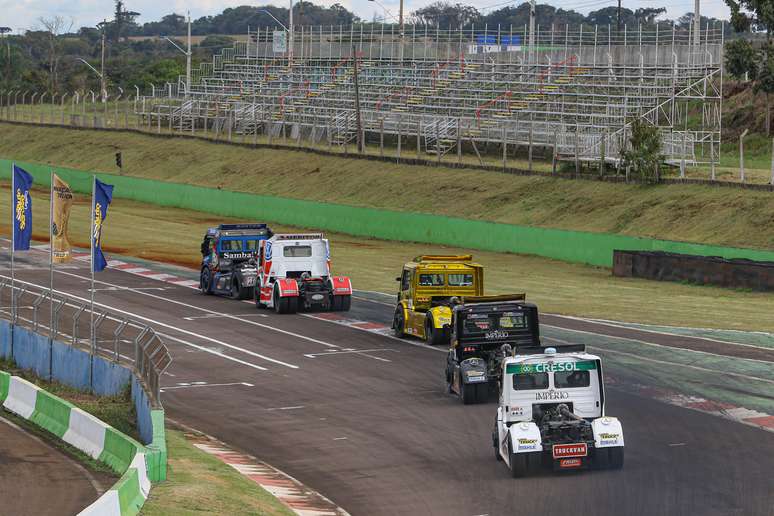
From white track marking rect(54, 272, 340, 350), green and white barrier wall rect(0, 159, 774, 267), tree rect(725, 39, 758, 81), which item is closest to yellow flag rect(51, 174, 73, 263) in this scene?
white track marking rect(54, 272, 340, 350)

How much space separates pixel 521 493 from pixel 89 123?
329 ft

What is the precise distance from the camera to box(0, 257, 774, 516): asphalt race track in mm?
19375

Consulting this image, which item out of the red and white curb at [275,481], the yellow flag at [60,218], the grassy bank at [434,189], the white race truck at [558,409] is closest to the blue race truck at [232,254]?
the yellow flag at [60,218]

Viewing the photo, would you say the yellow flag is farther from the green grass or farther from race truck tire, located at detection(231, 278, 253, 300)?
race truck tire, located at detection(231, 278, 253, 300)

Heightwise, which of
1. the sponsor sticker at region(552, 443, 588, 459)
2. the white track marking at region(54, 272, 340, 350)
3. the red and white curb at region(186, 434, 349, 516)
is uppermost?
the sponsor sticker at region(552, 443, 588, 459)

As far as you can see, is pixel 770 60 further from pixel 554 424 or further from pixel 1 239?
pixel 554 424

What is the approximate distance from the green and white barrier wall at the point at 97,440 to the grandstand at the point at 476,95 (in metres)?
44.8

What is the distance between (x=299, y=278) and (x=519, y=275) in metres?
13.2

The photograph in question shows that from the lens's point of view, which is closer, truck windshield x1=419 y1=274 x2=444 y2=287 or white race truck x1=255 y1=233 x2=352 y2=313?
truck windshield x1=419 y1=274 x2=444 y2=287

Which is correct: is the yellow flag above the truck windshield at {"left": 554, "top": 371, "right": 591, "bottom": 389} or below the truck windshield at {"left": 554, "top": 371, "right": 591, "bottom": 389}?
above

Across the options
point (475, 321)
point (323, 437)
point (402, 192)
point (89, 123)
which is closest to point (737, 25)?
point (402, 192)

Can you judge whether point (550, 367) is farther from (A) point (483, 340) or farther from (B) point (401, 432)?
(A) point (483, 340)

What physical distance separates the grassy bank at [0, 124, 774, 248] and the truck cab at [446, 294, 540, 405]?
87.9ft

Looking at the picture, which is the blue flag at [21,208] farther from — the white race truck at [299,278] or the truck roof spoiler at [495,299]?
the truck roof spoiler at [495,299]
